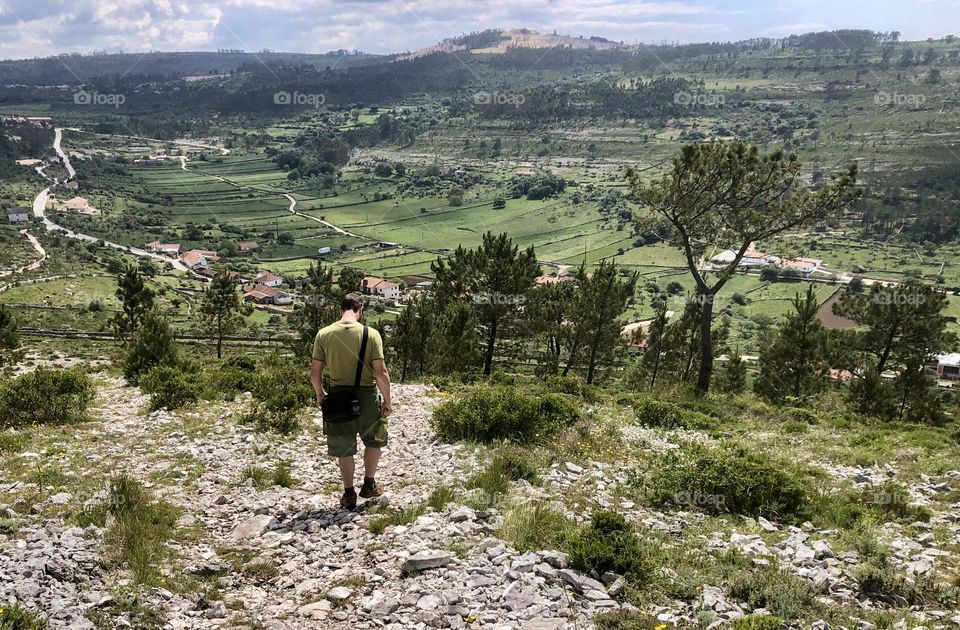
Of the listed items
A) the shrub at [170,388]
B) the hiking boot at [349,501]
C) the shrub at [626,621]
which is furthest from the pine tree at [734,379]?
the shrub at [626,621]

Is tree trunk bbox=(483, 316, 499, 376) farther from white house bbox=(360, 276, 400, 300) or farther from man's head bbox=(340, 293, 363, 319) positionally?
white house bbox=(360, 276, 400, 300)

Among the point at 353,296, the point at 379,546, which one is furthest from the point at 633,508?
the point at 353,296

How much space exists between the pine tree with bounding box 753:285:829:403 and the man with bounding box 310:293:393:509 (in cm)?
2135

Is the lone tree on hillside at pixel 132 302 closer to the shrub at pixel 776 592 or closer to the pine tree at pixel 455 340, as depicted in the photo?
the pine tree at pixel 455 340

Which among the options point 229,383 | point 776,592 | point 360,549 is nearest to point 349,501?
point 360,549

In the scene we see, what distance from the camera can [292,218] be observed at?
17712 cm

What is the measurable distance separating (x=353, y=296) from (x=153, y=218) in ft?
599

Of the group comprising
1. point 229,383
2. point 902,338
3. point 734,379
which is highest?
point 229,383

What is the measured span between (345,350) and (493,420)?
15.7 ft

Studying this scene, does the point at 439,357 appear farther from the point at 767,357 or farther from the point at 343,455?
the point at 343,455

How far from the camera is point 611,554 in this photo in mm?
6719

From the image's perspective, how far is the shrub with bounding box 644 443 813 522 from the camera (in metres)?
9.11

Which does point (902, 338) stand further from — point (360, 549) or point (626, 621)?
point (360, 549)

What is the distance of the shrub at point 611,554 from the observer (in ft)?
22.0
